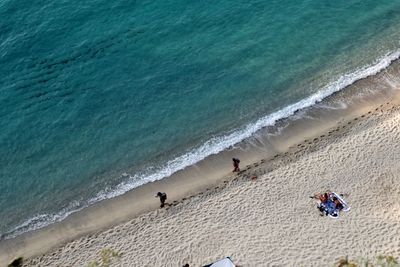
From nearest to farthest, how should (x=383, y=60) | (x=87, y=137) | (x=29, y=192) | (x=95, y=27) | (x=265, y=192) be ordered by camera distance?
(x=265, y=192), (x=29, y=192), (x=87, y=137), (x=383, y=60), (x=95, y=27)

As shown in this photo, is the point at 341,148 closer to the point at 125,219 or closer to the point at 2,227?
the point at 125,219

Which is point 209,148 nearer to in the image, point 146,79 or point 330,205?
point 146,79

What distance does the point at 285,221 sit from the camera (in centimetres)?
3381

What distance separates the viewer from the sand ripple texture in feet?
106

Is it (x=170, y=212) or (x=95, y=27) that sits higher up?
(x=95, y=27)

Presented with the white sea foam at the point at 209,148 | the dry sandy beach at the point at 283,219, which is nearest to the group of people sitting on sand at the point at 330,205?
the dry sandy beach at the point at 283,219

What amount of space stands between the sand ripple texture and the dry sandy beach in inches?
2.3

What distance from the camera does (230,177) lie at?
37.9 metres

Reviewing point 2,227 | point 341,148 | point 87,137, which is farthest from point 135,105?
point 341,148

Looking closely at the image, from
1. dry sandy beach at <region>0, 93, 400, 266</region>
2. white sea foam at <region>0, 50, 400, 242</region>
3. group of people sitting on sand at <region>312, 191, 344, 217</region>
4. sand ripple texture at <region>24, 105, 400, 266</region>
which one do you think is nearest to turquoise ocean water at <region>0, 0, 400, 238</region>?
white sea foam at <region>0, 50, 400, 242</region>

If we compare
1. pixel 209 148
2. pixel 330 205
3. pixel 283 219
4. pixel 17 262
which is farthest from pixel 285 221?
pixel 17 262

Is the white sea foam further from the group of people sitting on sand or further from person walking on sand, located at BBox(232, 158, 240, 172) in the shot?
the group of people sitting on sand

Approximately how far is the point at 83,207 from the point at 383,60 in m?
25.6

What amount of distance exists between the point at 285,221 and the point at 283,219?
206mm
